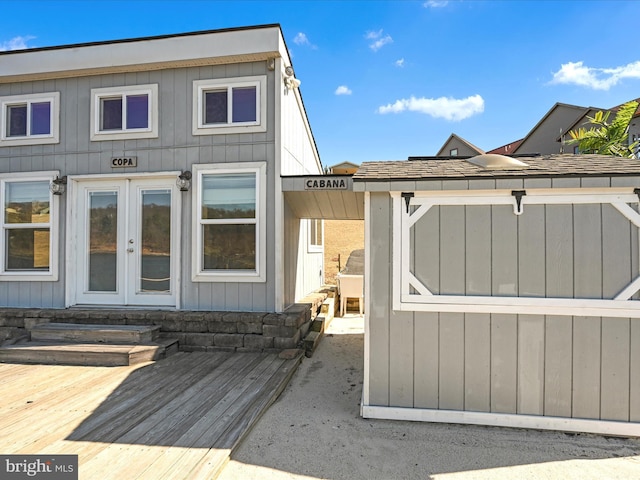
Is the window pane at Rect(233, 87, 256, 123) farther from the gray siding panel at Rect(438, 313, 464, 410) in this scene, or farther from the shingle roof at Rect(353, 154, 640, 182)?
the gray siding panel at Rect(438, 313, 464, 410)

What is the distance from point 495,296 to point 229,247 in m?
3.59

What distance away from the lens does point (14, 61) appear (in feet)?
17.7

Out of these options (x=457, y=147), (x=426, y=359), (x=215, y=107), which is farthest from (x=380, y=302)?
(x=457, y=147)

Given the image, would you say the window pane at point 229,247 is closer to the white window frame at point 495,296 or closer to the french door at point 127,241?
the french door at point 127,241

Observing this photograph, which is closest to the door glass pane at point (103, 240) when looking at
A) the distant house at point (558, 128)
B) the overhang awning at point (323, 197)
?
the overhang awning at point (323, 197)

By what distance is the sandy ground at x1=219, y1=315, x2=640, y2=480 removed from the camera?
2289 mm

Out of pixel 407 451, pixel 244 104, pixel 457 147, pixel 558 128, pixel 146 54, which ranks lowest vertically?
pixel 407 451

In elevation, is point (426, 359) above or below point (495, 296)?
below

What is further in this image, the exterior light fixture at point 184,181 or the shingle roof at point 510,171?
the exterior light fixture at point 184,181

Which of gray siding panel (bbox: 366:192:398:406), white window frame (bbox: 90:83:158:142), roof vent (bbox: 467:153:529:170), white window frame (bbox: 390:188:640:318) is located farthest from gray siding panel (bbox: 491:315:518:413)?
white window frame (bbox: 90:83:158:142)

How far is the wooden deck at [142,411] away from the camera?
7.55ft

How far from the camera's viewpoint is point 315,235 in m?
8.37

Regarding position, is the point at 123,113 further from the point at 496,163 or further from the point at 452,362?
the point at 452,362

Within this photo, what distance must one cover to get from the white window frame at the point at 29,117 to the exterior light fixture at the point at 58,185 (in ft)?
2.05
